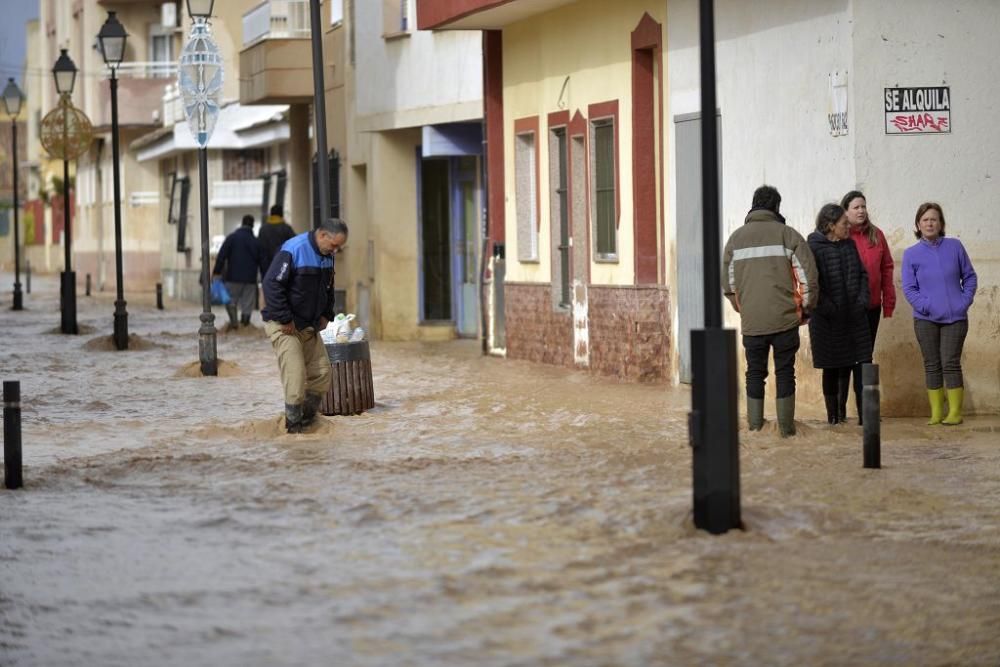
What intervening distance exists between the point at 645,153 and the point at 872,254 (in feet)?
19.4

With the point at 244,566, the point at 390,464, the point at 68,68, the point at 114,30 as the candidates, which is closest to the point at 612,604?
the point at 244,566

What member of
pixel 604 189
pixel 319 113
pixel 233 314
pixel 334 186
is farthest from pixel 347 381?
pixel 334 186

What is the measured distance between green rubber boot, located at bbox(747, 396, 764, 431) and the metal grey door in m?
4.49

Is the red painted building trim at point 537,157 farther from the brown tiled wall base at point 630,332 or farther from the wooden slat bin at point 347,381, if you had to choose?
the wooden slat bin at point 347,381

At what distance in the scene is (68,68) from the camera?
34594mm

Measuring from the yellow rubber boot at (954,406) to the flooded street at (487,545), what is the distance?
98 mm

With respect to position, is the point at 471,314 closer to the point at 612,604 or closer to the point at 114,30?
the point at 114,30

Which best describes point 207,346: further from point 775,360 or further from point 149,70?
point 149,70

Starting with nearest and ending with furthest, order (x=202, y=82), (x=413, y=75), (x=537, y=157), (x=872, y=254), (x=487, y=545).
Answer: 1. (x=487, y=545)
2. (x=872, y=254)
3. (x=202, y=82)
4. (x=537, y=157)
5. (x=413, y=75)

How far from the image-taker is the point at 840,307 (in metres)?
15.0

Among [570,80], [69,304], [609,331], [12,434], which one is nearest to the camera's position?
[12,434]

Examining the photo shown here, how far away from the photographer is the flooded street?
777 cm

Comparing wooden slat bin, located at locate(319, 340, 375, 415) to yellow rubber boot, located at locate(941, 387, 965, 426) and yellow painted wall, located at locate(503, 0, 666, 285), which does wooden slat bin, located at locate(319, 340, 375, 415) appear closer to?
Answer: yellow painted wall, located at locate(503, 0, 666, 285)

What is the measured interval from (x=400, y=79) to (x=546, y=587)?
2160 centimetres
